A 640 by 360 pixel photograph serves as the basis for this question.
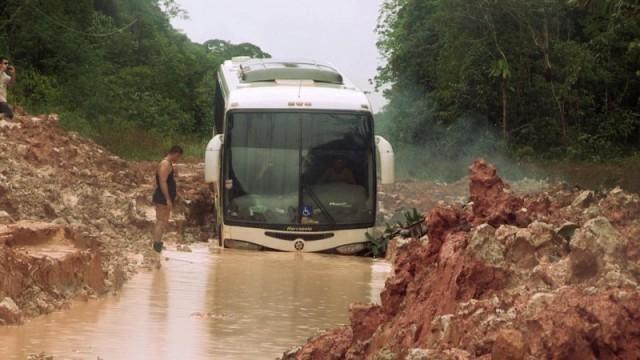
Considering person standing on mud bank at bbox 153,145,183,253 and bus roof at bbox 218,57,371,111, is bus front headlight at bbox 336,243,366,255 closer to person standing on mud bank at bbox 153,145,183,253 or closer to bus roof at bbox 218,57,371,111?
bus roof at bbox 218,57,371,111

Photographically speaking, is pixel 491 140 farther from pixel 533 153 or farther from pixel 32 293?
pixel 32 293

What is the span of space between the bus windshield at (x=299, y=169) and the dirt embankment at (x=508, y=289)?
12.0 m

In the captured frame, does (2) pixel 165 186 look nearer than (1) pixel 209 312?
No

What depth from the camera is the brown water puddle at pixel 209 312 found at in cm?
1246

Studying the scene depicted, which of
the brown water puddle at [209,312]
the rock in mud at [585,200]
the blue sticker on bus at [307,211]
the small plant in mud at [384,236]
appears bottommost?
the brown water puddle at [209,312]

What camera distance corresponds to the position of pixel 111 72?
58.4m

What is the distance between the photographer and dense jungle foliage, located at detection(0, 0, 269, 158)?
153 ft

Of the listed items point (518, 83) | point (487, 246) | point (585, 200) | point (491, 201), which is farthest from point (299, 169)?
point (518, 83)

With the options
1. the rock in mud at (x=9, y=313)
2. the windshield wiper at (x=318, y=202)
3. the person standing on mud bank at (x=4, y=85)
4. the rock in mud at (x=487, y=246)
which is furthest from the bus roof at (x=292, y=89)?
the rock in mud at (x=487, y=246)

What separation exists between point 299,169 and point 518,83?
956 inches

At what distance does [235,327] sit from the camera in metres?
14.3

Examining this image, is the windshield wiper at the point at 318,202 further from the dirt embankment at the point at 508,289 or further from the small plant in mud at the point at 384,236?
the dirt embankment at the point at 508,289

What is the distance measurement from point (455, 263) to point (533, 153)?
37.9 metres

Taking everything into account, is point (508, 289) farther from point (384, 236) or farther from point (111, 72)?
point (111, 72)
